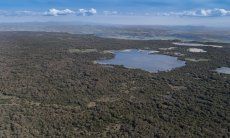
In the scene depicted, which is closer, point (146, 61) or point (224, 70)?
point (224, 70)

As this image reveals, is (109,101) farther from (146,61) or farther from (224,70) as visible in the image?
(146,61)

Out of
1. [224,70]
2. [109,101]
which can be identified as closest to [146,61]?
[224,70]

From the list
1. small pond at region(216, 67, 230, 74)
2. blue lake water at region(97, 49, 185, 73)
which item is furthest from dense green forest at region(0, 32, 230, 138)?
blue lake water at region(97, 49, 185, 73)

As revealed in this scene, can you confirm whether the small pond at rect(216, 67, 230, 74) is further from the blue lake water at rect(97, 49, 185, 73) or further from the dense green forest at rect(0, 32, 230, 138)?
the blue lake water at rect(97, 49, 185, 73)

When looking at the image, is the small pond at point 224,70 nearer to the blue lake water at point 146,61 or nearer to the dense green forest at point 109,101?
the dense green forest at point 109,101

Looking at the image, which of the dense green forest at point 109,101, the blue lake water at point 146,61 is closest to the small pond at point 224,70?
the dense green forest at point 109,101

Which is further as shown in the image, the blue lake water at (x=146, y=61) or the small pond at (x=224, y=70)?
the blue lake water at (x=146, y=61)
